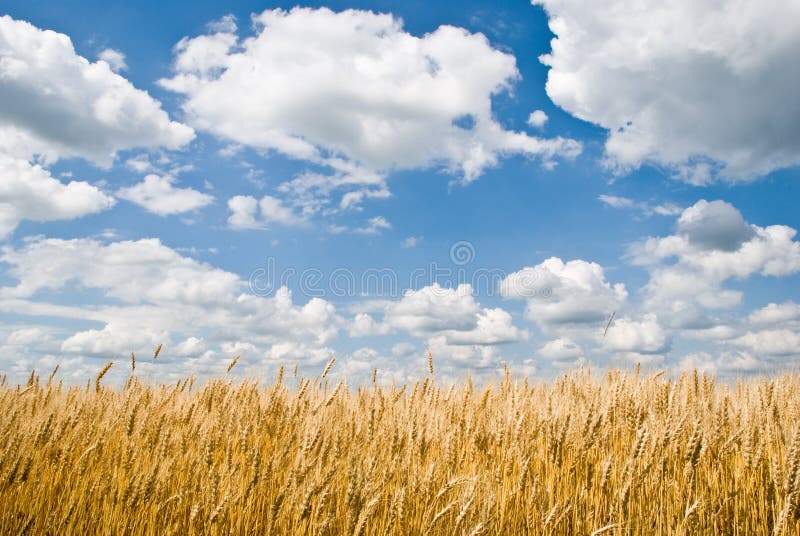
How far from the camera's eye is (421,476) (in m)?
3.27

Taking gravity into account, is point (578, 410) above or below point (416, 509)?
above

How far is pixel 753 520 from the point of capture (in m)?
3.13

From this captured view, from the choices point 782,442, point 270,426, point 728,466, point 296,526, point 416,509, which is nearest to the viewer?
point 296,526

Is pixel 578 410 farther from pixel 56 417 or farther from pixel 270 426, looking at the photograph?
pixel 56 417

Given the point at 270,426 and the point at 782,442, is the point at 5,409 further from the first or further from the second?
the point at 782,442

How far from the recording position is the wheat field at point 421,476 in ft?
9.17

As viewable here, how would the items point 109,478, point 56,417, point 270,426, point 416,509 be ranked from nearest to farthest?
1. point 416,509
2. point 109,478
3. point 56,417
4. point 270,426

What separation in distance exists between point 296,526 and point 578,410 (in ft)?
10.3

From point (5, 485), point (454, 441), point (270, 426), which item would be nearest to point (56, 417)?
point (5, 485)

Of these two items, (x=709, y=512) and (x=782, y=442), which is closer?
(x=709, y=512)

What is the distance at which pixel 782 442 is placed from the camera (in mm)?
4258

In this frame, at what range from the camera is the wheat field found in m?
2.79

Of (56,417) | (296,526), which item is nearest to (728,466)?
(296,526)

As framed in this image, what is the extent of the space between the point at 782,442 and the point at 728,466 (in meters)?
0.73
